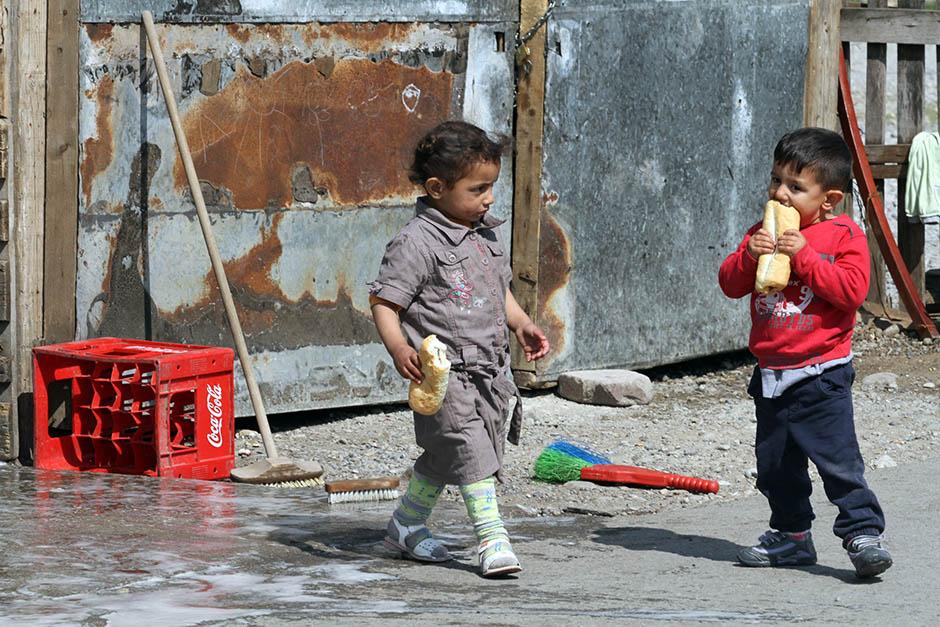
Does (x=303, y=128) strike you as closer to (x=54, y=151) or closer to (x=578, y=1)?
(x=54, y=151)

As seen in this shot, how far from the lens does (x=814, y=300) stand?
179 inches

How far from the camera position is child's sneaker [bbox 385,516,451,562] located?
4738mm

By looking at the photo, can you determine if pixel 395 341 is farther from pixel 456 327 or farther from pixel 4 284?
pixel 4 284

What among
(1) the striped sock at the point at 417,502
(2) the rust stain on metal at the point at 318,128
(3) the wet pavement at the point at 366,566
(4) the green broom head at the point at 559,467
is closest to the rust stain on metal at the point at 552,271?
(2) the rust stain on metal at the point at 318,128

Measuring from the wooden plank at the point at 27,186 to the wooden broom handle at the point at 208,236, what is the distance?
46 centimetres

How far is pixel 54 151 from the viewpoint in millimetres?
6273

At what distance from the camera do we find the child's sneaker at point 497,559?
14.7 feet

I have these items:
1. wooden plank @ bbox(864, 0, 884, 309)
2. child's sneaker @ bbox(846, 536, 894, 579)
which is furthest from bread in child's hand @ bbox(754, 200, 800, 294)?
wooden plank @ bbox(864, 0, 884, 309)

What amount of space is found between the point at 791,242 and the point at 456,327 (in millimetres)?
1036

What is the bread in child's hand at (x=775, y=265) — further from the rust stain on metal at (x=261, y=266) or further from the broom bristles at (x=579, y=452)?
the rust stain on metal at (x=261, y=266)

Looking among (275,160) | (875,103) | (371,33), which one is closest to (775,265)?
(275,160)

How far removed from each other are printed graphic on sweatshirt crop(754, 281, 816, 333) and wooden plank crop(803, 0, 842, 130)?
4737 millimetres

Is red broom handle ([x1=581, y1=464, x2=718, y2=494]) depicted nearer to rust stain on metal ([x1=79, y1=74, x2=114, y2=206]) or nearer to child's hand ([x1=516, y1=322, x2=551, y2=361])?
child's hand ([x1=516, y1=322, x2=551, y2=361])

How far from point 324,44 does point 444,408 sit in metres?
2.90
